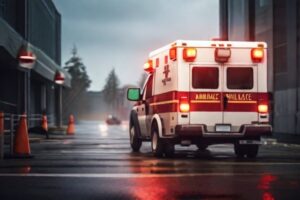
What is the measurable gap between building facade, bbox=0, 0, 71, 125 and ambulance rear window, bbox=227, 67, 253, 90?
30.9 ft

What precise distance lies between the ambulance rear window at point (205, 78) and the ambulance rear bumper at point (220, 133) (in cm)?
91

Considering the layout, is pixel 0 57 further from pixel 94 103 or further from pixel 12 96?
pixel 94 103

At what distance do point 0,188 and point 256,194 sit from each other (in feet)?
11.0

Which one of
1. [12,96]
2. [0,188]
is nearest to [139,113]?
[0,188]

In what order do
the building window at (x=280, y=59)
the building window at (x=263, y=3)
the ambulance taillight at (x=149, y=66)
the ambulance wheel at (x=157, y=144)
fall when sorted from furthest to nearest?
the building window at (x=263, y=3), the building window at (x=280, y=59), the ambulance taillight at (x=149, y=66), the ambulance wheel at (x=157, y=144)

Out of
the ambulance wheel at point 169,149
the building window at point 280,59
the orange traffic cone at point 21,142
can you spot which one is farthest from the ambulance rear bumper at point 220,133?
the building window at point 280,59

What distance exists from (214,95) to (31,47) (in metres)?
16.6

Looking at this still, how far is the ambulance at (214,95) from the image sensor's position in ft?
48.9

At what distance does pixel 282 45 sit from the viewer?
2972 cm

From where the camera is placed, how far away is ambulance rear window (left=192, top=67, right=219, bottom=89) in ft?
49.4

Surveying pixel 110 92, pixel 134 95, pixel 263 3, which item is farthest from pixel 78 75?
pixel 134 95

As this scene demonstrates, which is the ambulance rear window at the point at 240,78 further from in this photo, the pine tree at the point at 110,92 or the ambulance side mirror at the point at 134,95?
the pine tree at the point at 110,92

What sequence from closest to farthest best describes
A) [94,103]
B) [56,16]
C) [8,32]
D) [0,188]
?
[0,188], [8,32], [56,16], [94,103]

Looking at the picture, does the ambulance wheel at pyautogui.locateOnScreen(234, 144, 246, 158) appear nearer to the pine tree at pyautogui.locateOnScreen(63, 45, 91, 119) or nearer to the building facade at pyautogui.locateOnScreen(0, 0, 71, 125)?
the building facade at pyautogui.locateOnScreen(0, 0, 71, 125)
